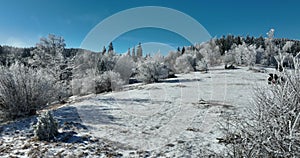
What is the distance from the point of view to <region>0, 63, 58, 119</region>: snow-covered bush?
7.54 meters

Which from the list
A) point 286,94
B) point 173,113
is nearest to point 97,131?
point 173,113

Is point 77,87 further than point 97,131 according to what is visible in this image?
Yes

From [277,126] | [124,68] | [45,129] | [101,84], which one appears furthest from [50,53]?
[277,126]

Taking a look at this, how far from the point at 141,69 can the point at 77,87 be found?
8008mm

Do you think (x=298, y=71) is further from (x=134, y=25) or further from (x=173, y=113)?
(x=173, y=113)

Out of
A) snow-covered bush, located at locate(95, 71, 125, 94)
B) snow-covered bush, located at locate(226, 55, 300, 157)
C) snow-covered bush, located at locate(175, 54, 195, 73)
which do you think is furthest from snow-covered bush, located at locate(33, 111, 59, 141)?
snow-covered bush, located at locate(175, 54, 195, 73)

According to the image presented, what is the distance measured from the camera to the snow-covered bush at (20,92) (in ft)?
24.7

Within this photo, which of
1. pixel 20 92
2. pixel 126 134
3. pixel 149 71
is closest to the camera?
pixel 126 134

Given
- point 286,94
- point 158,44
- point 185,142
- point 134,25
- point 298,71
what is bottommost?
point 185,142

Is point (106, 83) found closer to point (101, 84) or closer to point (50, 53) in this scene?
point (101, 84)

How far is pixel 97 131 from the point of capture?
593 cm

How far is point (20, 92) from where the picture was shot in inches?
303

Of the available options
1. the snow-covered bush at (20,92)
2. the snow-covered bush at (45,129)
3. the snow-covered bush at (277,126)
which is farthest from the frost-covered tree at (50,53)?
the snow-covered bush at (277,126)

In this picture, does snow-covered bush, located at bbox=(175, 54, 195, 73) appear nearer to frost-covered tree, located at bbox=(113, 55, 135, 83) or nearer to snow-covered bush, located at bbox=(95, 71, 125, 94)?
frost-covered tree, located at bbox=(113, 55, 135, 83)
